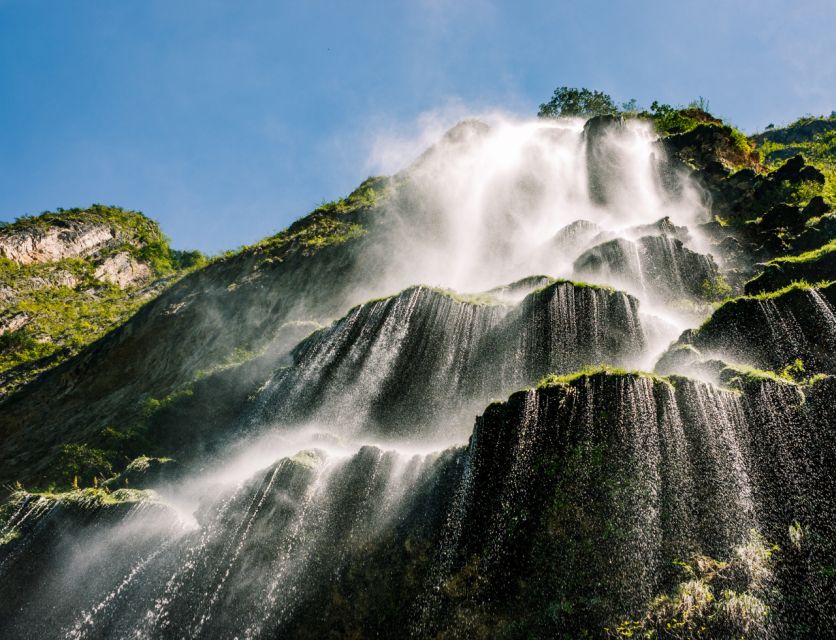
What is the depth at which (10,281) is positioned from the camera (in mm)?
39094

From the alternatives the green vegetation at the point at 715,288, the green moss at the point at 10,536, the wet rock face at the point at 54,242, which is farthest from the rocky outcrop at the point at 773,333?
the wet rock face at the point at 54,242

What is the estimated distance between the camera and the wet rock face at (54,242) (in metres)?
42.5

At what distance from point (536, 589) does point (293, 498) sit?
5721mm

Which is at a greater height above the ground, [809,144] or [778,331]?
[809,144]

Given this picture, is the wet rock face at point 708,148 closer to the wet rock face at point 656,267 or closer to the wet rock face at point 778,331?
the wet rock face at point 656,267

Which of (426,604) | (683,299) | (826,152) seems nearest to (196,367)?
(426,604)

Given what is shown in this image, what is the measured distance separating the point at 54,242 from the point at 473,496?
170ft

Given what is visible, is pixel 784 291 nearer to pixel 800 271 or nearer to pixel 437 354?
pixel 800 271

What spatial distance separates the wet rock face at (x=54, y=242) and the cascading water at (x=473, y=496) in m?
37.2

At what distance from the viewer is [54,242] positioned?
46.1m

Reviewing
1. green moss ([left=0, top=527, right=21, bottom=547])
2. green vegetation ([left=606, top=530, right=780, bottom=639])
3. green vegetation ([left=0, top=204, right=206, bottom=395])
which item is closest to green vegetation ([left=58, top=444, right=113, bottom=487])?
green moss ([left=0, top=527, right=21, bottom=547])

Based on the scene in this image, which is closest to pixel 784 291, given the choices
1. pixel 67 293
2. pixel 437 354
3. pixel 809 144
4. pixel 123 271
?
pixel 437 354

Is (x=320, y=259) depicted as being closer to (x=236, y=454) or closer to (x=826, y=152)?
(x=236, y=454)

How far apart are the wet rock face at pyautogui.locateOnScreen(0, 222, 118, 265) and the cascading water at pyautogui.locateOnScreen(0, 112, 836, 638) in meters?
37.2
